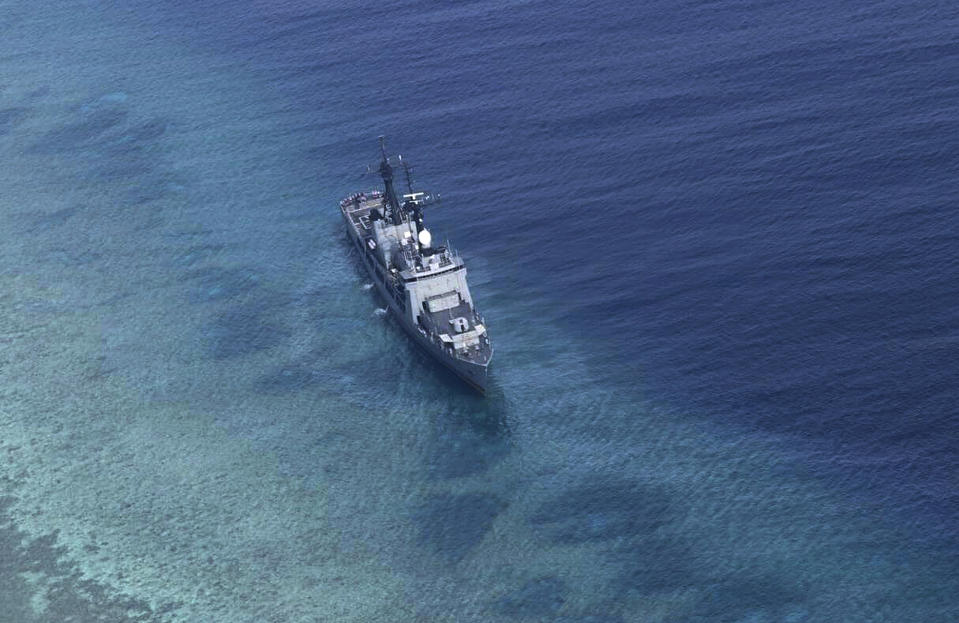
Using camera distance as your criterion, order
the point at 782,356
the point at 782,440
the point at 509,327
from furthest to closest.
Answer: the point at 509,327, the point at 782,356, the point at 782,440

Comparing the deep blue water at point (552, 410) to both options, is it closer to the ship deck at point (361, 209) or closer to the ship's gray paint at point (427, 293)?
the ship's gray paint at point (427, 293)

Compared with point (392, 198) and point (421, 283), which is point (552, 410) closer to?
point (421, 283)

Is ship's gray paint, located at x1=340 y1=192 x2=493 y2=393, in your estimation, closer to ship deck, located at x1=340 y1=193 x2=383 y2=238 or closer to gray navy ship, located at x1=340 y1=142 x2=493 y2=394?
gray navy ship, located at x1=340 y1=142 x2=493 y2=394

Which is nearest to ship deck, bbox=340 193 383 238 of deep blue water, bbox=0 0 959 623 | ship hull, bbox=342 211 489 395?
ship hull, bbox=342 211 489 395

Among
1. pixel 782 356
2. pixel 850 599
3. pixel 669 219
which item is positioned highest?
pixel 669 219

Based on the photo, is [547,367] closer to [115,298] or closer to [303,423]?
[303,423]

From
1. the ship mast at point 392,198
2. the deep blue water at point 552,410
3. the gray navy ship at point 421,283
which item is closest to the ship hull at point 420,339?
the gray navy ship at point 421,283

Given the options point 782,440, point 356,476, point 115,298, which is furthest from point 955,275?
point 115,298

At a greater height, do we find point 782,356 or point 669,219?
point 669,219
